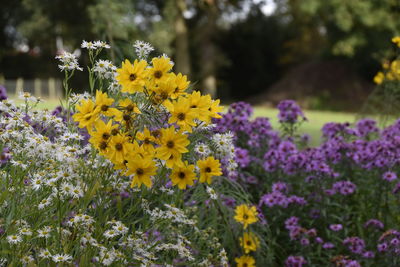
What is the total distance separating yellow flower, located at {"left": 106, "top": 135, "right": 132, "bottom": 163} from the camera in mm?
1919

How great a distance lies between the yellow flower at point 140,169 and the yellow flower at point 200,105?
0.25 metres

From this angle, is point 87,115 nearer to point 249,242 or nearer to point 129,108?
point 129,108

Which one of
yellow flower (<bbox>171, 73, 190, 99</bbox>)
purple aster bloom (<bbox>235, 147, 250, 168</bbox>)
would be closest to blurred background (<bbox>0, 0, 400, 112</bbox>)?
purple aster bloom (<bbox>235, 147, 250, 168</bbox>)

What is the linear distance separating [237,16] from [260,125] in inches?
780

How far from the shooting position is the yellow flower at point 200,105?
202cm

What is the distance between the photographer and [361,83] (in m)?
23.2

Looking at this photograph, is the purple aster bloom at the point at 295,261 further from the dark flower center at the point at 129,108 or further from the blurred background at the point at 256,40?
the blurred background at the point at 256,40

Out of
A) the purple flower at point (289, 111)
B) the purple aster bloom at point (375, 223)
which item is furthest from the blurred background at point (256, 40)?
the purple aster bloom at point (375, 223)

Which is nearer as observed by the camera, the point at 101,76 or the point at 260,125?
the point at 101,76

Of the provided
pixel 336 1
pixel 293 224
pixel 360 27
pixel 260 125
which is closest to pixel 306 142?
pixel 260 125

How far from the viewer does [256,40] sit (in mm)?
23812

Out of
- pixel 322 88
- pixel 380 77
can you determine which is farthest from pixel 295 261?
pixel 322 88

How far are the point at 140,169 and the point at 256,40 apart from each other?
73.5 feet

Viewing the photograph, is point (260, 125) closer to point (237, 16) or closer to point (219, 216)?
point (219, 216)
